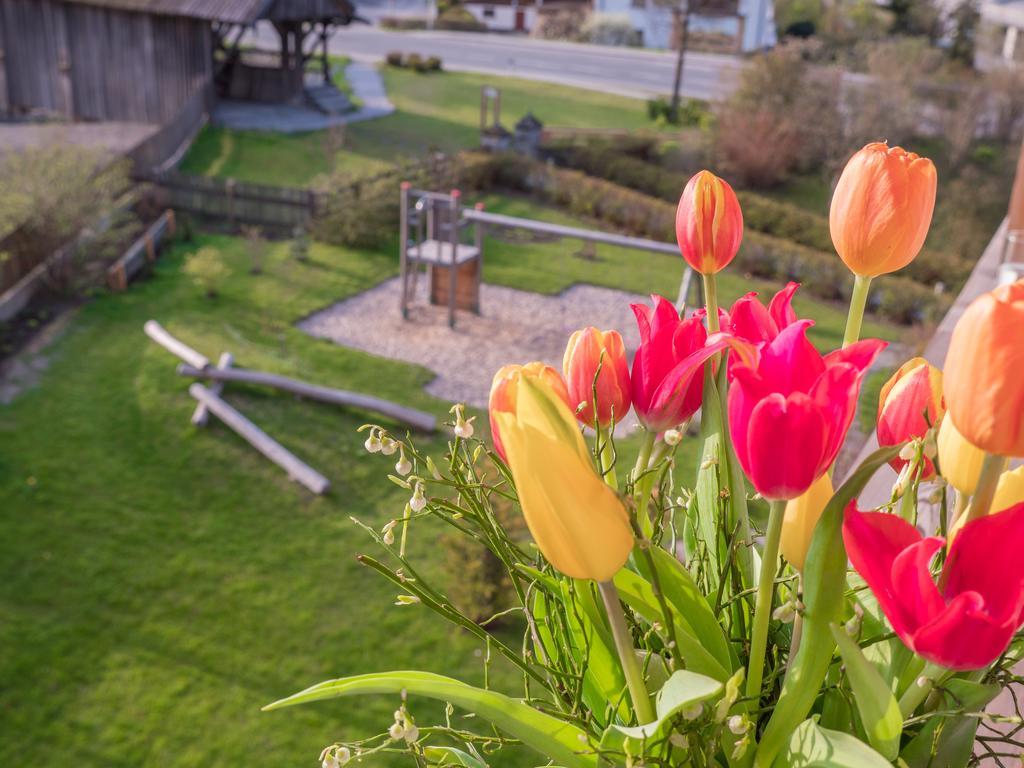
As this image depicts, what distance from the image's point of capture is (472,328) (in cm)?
1235

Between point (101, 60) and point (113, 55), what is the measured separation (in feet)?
0.88

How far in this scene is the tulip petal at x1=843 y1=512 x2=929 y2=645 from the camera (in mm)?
799

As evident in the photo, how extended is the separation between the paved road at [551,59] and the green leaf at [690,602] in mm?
26689

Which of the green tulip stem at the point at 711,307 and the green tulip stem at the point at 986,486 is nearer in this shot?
the green tulip stem at the point at 986,486

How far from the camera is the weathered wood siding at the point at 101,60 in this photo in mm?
18906

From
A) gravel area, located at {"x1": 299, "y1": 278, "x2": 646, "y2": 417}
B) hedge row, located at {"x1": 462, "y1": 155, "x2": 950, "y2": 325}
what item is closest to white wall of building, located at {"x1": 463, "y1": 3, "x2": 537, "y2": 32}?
hedge row, located at {"x1": 462, "y1": 155, "x2": 950, "y2": 325}

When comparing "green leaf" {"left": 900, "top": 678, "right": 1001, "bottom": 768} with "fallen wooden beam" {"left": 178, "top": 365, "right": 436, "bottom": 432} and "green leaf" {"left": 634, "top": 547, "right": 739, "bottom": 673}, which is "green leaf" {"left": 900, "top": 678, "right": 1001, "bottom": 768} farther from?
"fallen wooden beam" {"left": 178, "top": 365, "right": 436, "bottom": 432}

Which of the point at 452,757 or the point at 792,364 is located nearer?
the point at 792,364

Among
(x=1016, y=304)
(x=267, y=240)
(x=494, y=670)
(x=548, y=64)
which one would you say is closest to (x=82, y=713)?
(x=494, y=670)

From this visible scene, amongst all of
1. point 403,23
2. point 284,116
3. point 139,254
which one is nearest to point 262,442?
point 139,254

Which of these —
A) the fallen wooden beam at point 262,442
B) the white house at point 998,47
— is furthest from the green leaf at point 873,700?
the white house at point 998,47

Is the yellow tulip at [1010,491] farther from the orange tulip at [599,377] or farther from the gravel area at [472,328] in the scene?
the gravel area at [472,328]

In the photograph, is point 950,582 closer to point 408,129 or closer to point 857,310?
point 857,310

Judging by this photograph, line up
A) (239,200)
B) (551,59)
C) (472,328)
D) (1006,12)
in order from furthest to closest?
(551,59)
(239,200)
(472,328)
(1006,12)
